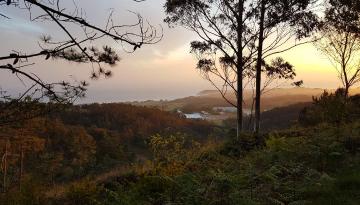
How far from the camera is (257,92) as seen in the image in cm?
1998

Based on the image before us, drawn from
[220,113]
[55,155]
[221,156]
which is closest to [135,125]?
[55,155]

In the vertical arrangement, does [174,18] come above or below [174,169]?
above

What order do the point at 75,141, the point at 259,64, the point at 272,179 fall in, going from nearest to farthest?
the point at 272,179
the point at 259,64
the point at 75,141

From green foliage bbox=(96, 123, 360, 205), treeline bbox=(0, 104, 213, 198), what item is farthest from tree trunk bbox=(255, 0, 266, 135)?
green foliage bbox=(96, 123, 360, 205)

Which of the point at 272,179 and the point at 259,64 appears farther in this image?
the point at 259,64

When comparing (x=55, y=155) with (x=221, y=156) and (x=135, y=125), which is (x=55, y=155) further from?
(x=135, y=125)

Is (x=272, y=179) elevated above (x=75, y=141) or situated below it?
above

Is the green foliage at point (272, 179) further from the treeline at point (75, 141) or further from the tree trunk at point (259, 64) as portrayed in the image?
the tree trunk at point (259, 64)

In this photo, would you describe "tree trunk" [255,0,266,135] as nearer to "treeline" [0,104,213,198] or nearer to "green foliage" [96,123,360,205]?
"treeline" [0,104,213,198]


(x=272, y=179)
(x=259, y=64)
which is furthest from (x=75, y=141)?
(x=272, y=179)

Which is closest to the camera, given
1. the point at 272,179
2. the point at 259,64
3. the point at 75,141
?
the point at 272,179

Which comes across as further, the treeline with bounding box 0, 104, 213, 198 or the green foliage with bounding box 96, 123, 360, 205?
the treeline with bounding box 0, 104, 213, 198

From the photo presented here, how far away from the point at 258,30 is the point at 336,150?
38.9ft

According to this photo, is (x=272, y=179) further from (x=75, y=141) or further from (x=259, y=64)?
(x=75, y=141)
